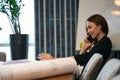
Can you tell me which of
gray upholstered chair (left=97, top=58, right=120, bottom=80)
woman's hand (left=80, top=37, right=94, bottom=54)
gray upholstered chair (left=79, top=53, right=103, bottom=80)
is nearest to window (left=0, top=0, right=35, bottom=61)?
woman's hand (left=80, top=37, right=94, bottom=54)

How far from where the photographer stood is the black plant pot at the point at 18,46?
399 centimetres

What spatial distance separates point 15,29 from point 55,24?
28.9 inches

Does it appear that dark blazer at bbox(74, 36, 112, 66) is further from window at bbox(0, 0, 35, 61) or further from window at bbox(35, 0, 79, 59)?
window at bbox(0, 0, 35, 61)

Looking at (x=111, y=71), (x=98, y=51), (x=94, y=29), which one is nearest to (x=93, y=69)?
(x=111, y=71)

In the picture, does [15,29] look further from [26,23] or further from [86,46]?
[86,46]

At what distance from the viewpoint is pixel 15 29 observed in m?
4.02

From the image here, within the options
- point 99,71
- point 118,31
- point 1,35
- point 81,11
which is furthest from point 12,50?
point 99,71

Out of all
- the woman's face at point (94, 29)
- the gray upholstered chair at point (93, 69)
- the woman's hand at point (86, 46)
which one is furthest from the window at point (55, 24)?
the gray upholstered chair at point (93, 69)

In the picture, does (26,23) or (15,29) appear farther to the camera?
(26,23)

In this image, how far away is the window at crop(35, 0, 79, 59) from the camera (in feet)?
13.4

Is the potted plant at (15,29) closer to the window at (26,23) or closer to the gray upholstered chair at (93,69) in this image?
the window at (26,23)

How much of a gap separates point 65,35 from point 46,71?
10.1 ft

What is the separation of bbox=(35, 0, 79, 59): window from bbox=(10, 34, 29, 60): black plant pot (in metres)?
0.24

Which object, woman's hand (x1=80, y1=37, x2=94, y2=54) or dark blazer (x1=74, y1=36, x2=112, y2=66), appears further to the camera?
woman's hand (x1=80, y1=37, x2=94, y2=54)
